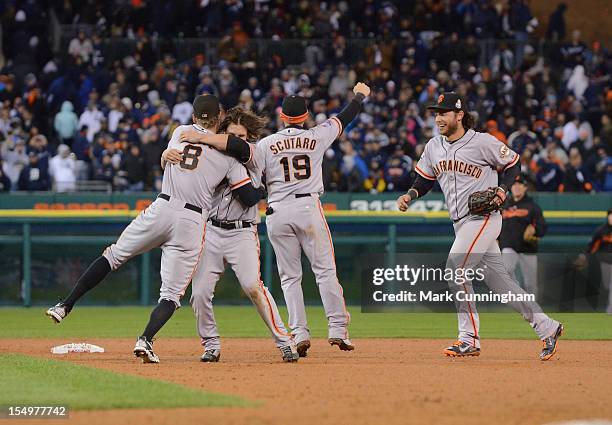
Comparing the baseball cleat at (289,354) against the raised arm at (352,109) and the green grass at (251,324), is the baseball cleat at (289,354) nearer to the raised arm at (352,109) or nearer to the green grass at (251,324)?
the raised arm at (352,109)

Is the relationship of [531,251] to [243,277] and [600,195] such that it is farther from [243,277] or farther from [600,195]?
[243,277]

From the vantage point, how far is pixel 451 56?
25.3 meters

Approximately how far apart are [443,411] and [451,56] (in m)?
19.0

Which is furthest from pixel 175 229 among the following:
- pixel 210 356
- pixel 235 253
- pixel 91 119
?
pixel 91 119

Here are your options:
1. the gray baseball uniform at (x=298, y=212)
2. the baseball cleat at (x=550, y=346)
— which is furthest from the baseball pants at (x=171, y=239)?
the baseball cleat at (x=550, y=346)

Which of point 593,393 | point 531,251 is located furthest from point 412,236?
point 593,393

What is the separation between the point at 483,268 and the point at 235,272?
6.71 feet

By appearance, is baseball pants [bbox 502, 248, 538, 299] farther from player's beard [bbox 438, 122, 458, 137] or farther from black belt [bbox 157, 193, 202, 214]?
black belt [bbox 157, 193, 202, 214]

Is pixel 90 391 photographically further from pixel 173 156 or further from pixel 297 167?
pixel 297 167

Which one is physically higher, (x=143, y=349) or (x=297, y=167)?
(x=297, y=167)

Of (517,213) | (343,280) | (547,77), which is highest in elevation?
(547,77)

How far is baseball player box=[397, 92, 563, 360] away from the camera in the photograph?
1000 cm

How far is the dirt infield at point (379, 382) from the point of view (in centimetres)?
667

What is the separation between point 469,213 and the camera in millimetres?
10062
